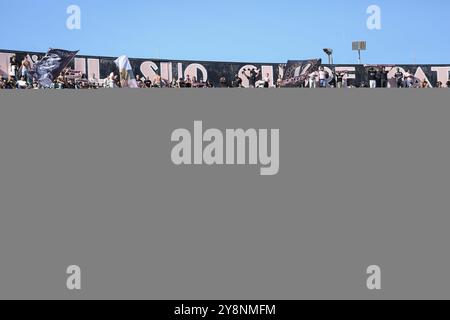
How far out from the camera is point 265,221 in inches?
308

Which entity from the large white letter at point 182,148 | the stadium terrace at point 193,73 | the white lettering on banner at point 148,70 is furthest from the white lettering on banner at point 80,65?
the large white letter at point 182,148

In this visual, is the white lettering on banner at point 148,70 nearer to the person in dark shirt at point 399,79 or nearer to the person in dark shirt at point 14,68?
the person in dark shirt at point 14,68

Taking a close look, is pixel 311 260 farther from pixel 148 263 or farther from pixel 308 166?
pixel 148 263

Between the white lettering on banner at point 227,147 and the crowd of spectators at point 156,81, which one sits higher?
the crowd of spectators at point 156,81

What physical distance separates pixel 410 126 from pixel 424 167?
627mm

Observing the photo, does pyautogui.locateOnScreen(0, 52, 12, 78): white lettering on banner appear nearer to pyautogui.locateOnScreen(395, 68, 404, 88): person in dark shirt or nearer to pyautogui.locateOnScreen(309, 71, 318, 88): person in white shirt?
pyautogui.locateOnScreen(309, 71, 318, 88): person in white shirt

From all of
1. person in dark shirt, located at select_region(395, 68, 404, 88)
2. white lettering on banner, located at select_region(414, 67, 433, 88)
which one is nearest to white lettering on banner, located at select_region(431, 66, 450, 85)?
white lettering on banner, located at select_region(414, 67, 433, 88)

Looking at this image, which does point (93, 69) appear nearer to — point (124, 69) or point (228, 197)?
point (124, 69)

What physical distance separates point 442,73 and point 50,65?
19410 mm

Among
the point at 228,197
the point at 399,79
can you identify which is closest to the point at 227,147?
the point at 228,197

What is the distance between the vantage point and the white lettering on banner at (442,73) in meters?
26.3

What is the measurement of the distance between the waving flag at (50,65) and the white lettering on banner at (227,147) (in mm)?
8338

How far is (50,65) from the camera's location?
48.4ft

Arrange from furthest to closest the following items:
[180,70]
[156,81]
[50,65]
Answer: [180,70], [156,81], [50,65]
